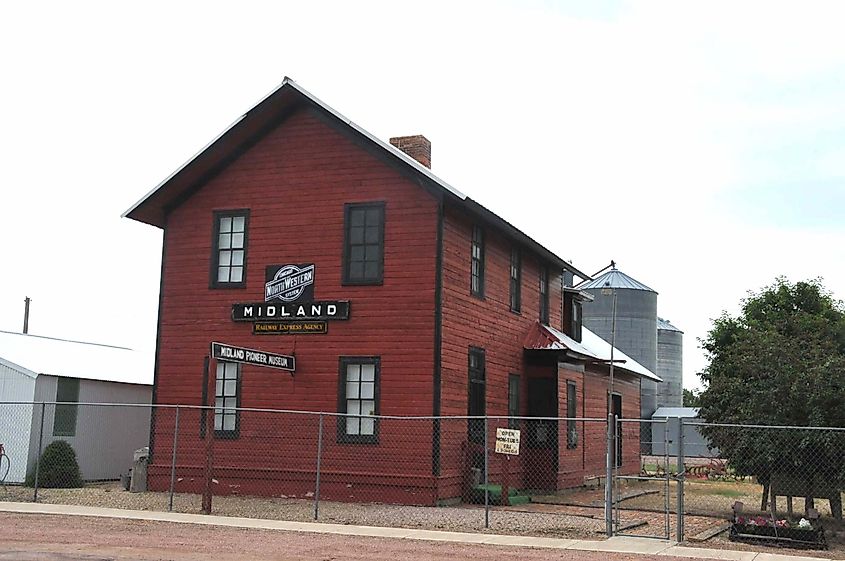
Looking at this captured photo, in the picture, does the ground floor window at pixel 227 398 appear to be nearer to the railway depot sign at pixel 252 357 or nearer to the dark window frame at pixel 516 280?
the railway depot sign at pixel 252 357

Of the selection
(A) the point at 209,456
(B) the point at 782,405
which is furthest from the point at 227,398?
(B) the point at 782,405

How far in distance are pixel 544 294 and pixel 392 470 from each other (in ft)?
33.6


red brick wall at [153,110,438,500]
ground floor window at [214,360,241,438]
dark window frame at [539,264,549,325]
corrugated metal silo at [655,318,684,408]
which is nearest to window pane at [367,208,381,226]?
red brick wall at [153,110,438,500]

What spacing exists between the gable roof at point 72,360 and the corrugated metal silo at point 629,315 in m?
28.1

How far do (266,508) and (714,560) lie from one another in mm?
9833

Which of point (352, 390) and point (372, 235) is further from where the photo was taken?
point (372, 235)

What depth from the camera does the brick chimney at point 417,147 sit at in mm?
25219

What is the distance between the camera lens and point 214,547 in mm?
14852

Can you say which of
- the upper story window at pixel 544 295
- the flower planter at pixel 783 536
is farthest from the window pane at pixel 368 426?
the upper story window at pixel 544 295

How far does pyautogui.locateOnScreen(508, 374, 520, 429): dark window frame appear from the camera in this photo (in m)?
26.7

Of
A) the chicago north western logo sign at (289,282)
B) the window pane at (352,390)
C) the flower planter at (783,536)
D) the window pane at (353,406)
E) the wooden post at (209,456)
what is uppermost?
the chicago north western logo sign at (289,282)

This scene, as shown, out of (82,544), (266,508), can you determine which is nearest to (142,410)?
(266,508)

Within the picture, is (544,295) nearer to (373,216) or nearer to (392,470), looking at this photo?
(373,216)

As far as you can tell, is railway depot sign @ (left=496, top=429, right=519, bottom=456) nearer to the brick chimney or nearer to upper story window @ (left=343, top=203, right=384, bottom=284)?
upper story window @ (left=343, top=203, right=384, bottom=284)
